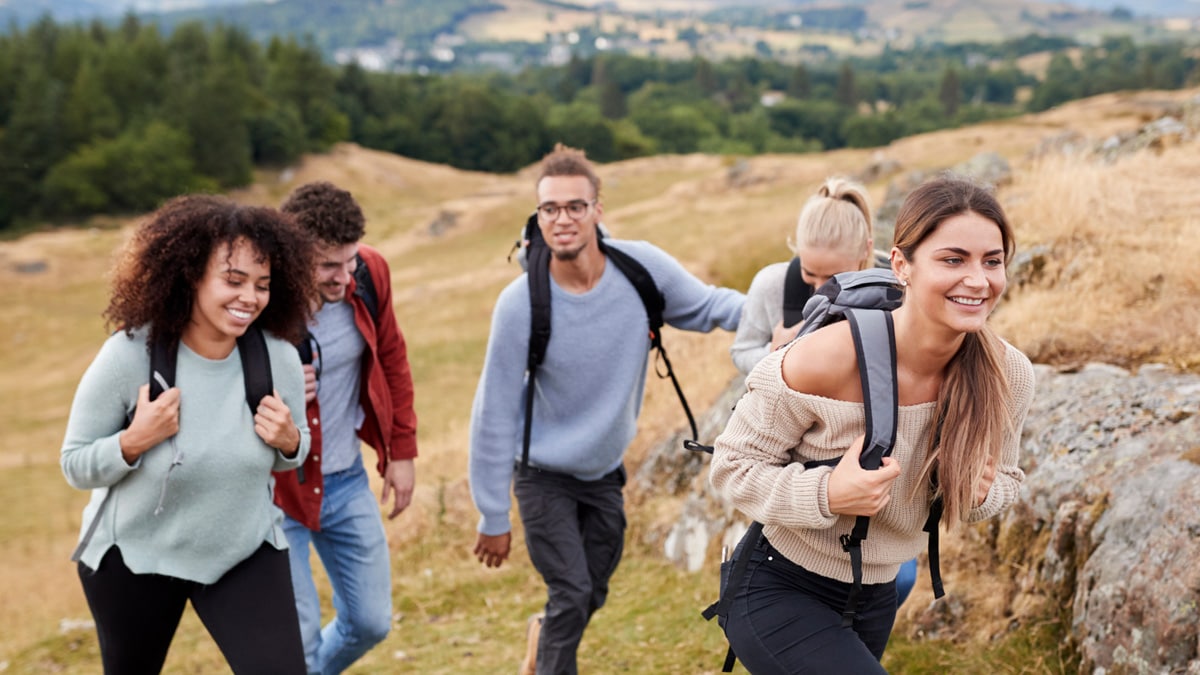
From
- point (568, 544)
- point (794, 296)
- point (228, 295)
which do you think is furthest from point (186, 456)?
point (794, 296)

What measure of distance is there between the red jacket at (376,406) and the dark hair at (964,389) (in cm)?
292

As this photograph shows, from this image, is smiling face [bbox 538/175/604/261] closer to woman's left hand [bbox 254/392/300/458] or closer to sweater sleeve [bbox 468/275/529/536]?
sweater sleeve [bbox 468/275/529/536]

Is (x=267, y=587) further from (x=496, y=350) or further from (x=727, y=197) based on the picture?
(x=727, y=197)

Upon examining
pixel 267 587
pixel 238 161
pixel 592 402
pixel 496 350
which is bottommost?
pixel 238 161

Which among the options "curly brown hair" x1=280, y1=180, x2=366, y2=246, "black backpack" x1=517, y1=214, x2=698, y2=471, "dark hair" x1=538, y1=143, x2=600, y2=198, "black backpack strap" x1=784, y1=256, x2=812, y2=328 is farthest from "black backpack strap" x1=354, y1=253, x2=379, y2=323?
"black backpack strap" x1=784, y1=256, x2=812, y2=328

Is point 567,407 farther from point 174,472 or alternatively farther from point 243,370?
point 174,472

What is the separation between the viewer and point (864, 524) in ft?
9.57

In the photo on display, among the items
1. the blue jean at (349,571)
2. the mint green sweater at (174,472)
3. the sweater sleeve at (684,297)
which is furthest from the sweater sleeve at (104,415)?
the sweater sleeve at (684,297)

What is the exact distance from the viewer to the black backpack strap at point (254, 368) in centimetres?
388

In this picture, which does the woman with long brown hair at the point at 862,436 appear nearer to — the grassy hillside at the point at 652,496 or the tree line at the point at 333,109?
the grassy hillside at the point at 652,496

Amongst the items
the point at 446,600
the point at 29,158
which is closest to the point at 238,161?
the point at 29,158

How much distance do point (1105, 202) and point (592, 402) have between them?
6.04 m

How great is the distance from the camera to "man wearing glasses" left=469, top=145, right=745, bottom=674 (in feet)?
15.6

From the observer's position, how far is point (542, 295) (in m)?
4.74
